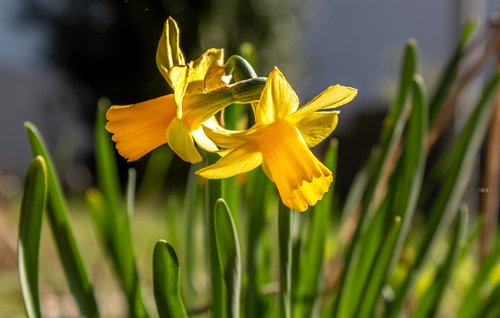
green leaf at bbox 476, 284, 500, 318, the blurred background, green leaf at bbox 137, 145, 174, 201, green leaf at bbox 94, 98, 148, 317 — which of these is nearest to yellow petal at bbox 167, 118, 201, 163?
green leaf at bbox 94, 98, 148, 317

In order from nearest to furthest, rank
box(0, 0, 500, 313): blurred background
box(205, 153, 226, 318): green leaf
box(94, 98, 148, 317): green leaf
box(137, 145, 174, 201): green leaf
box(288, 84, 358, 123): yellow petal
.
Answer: box(288, 84, 358, 123): yellow petal, box(205, 153, 226, 318): green leaf, box(94, 98, 148, 317): green leaf, box(137, 145, 174, 201): green leaf, box(0, 0, 500, 313): blurred background

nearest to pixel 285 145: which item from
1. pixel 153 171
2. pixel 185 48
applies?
pixel 153 171

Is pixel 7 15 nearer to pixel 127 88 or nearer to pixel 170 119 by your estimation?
pixel 127 88

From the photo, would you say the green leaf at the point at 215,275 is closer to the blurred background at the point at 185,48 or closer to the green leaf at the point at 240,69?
the green leaf at the point at 240,69

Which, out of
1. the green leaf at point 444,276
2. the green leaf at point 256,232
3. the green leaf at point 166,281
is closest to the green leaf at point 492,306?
the green leaf at point 444,276

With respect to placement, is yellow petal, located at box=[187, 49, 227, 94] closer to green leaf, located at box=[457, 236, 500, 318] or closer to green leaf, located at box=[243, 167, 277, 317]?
green leaf, located at box=[243, 167, 277, 317]

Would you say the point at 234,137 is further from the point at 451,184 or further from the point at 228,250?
the point at 451,184
